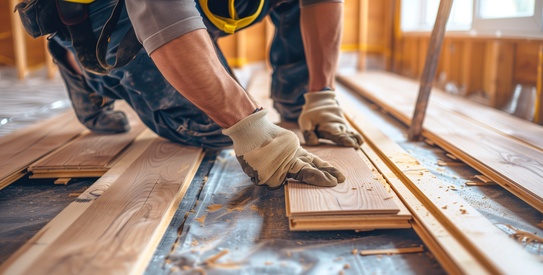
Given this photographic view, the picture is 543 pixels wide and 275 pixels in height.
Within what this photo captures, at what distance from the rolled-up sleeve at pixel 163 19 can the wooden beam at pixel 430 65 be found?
3.47 ft

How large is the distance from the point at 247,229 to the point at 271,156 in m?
0.23

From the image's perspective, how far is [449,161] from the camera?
1749 millimetres

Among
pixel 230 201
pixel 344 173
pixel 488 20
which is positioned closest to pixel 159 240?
pixel 230 201

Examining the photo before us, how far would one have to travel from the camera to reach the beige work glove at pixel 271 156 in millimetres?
1326

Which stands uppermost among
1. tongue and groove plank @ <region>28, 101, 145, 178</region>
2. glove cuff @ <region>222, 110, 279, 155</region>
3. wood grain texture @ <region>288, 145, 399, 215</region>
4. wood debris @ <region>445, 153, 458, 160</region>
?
glove cuff @ <region>222, 110, 279, 155</region>

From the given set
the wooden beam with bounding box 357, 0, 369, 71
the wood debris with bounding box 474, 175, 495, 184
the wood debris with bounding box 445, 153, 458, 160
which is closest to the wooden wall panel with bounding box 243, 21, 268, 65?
the wooden beam with bounding box 357, 0, 369, 71

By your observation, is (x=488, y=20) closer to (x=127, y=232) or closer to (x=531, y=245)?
(x=531, y=245)

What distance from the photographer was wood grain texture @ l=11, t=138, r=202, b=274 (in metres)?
0.96

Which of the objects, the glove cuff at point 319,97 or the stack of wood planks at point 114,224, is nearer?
the stack of wood planks at point 114,224

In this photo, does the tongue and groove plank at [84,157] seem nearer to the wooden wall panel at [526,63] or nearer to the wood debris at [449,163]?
the wood debris at [449,163]

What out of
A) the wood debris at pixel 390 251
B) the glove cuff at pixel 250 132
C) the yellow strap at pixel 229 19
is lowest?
the wood debris at pixel 390 251

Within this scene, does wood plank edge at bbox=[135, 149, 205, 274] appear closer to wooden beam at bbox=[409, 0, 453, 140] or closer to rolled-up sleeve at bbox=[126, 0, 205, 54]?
rolled-up sleeve at bbox=[126, 0, 205, 54]

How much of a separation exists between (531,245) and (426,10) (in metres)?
4.11

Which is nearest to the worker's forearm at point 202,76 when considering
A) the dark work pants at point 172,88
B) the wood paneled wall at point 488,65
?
the dark work pants at point 172,88
